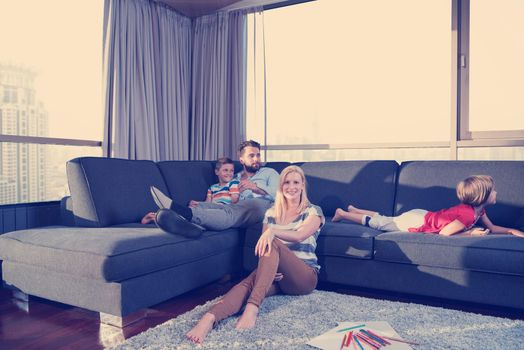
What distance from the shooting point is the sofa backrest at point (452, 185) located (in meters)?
2.67

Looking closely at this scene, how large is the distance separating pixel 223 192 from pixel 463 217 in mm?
1656

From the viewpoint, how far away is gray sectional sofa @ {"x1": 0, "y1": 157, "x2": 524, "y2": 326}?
2.01 metres

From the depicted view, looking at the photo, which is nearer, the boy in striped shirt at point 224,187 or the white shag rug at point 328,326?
the white shag rug at point 328,326

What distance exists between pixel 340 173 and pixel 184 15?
2665 millimetres

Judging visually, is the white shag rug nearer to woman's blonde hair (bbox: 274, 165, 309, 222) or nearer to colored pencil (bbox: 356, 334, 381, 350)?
colored pencil (bbox: 356, 334, 381, 350)

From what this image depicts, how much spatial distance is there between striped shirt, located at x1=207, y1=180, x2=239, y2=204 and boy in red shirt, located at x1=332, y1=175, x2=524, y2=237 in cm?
109

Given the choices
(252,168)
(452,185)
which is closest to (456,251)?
(452,185)

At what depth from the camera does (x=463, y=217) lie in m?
2.40

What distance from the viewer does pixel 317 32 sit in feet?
14.4

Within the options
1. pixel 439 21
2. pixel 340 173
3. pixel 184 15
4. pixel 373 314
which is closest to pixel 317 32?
pixel 439 21

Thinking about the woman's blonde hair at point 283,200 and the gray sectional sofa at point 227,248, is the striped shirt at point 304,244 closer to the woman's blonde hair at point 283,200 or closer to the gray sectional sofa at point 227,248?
the woman's blonde hair at point 283,200

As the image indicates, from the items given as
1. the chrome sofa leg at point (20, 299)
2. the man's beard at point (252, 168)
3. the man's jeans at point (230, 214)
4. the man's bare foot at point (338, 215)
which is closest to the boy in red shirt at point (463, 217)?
the man's bare foot at point (338, 215)

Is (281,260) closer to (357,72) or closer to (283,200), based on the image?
(283,200)

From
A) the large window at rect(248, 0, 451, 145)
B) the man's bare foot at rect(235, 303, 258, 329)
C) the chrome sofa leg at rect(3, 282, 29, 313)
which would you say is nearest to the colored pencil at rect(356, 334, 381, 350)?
the man's bare foot at rect(235, 303, 258, 329)
